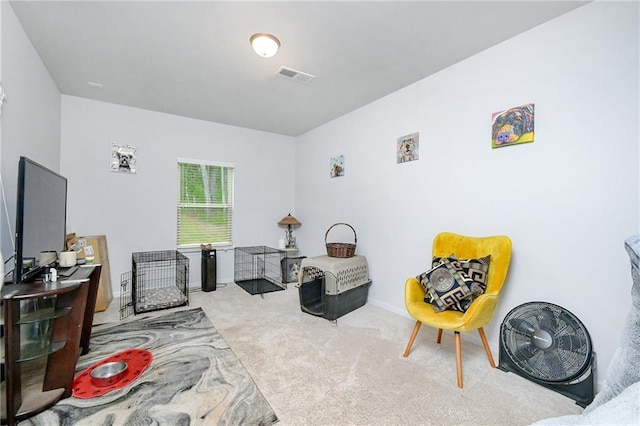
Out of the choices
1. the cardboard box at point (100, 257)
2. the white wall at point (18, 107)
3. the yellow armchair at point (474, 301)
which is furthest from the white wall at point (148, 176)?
the yellow armchair at point (474, 301)

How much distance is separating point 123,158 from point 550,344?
475cm

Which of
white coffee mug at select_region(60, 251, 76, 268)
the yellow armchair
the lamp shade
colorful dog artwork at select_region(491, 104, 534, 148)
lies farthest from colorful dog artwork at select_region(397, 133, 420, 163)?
white coffee mug at select_region(60, 251, 76, 268)

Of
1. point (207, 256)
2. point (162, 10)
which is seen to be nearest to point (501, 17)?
point (162, 10)

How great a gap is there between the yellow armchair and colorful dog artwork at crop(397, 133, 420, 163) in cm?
94

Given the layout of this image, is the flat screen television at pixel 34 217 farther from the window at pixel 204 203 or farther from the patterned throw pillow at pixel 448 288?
the patterned throw pillow at pixel 448 288

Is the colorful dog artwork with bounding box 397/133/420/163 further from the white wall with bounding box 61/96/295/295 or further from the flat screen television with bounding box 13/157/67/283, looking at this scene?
the flat screen television with bounding box 13/157/67/283

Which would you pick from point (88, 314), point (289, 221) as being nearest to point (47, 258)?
point (88, 314)

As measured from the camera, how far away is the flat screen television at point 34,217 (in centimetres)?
153

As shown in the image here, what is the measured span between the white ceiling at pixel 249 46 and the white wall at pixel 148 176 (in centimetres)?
41

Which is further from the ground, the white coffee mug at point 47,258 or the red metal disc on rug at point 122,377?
the white coffee mug at point 47,258

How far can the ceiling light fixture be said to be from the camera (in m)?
2.16

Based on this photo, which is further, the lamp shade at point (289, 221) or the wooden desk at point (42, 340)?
the lamp shade at point (289, 221)

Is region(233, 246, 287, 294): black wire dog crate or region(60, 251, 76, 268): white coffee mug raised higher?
region(60, 251, 76, 268): white coffee mug

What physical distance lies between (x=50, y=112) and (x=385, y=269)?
398 centimetres
